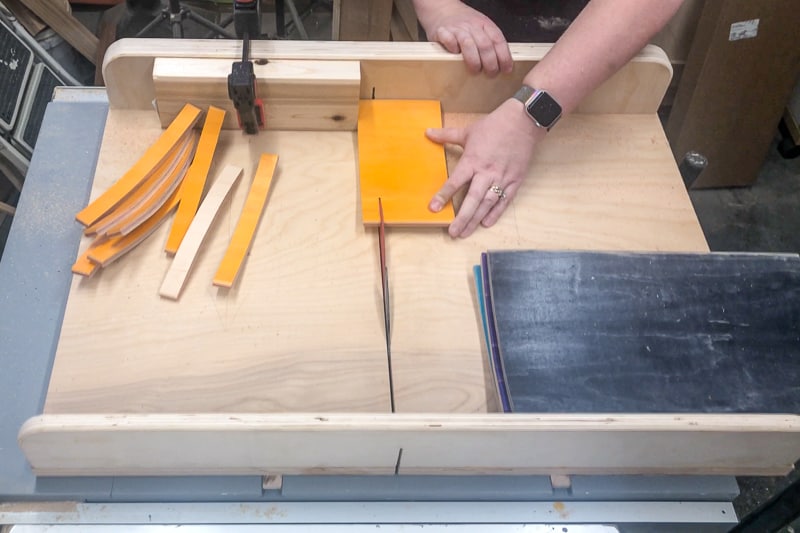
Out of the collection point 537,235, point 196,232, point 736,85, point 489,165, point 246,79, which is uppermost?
point 246,79

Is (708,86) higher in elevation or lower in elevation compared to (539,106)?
lower

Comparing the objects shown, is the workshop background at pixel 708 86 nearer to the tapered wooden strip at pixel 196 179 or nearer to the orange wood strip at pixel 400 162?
the orange wood strip at pixel 400 162

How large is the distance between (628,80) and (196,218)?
0.73 metres

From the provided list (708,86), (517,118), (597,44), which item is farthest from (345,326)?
(708,86)

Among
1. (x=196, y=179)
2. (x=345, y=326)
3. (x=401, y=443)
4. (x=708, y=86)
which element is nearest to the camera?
(x=401, y=443)

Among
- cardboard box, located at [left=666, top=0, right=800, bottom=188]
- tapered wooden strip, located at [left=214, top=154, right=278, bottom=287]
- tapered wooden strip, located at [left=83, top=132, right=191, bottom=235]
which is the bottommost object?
cardboard box, located at [left=666, top=0, right=800, bottom=188]

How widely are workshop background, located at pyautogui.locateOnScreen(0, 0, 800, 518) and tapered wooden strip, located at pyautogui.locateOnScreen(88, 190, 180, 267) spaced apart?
2.80 feet

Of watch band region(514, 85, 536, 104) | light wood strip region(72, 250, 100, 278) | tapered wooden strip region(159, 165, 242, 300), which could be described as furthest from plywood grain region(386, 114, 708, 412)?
light wood strip region(72, 250, 100, 278)

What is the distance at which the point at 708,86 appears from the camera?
191cm

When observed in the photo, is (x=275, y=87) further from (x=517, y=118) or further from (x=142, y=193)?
(x=517, y=118)

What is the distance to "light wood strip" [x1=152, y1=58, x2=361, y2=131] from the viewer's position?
3.20 feet

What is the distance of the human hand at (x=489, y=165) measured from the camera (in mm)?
975

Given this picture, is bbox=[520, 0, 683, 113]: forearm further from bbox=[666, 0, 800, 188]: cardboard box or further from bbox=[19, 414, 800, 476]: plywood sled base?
bbox=[666, 0, 800, 188]: cardboard box

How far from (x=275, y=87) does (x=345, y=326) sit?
39 centimetres
